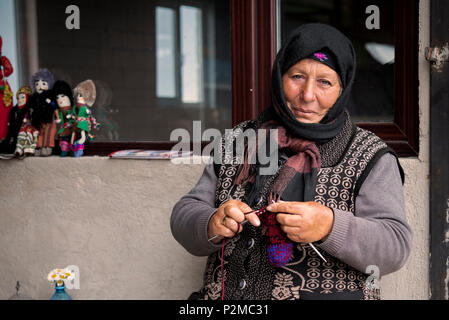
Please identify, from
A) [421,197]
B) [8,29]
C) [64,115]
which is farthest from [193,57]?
[421,197]

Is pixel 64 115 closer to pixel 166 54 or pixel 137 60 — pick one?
pixel 137 60

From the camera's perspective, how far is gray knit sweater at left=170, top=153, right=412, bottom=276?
1213mm

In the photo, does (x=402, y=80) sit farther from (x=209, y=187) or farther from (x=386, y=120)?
(x=209, y=187)

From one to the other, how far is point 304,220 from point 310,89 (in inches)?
16.9

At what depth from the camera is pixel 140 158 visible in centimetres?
231

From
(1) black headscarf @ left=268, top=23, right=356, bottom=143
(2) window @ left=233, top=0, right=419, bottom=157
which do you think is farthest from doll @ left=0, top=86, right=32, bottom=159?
(1) black headscarf @ left=268, top=23, right=356, bottom=143

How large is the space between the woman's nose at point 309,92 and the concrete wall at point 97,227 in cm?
94

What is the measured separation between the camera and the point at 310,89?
1370 mm

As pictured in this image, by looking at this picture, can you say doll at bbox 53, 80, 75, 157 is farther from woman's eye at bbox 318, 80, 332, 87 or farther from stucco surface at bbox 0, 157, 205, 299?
woman's eye at bbox 318, 80, 332, 87

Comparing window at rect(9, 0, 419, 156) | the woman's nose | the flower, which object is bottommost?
the flower

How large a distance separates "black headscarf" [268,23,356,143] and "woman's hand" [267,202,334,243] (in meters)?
0.27

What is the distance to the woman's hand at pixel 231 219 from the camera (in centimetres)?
125
